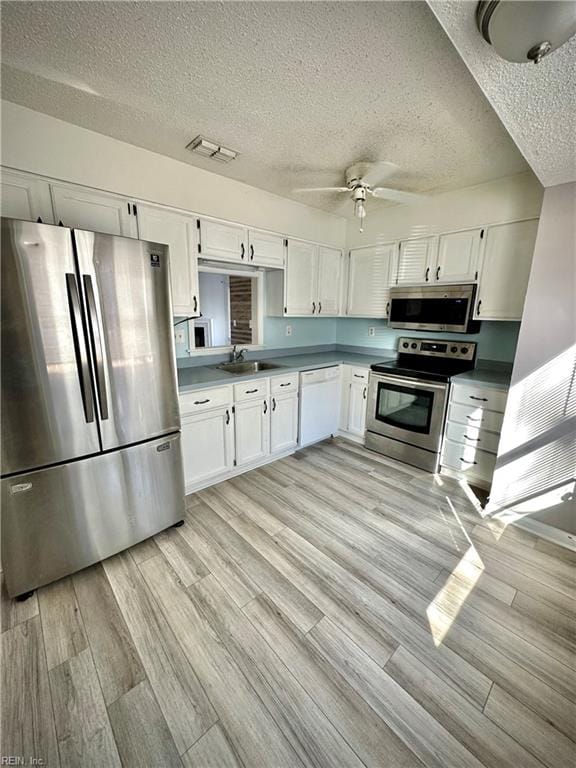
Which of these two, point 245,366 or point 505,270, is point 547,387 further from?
point 245,366

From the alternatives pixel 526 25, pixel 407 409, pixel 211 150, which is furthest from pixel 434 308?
pixel 211 150

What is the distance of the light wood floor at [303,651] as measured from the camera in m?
1.11

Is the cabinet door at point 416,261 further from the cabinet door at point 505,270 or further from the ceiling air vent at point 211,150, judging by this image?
the ceiling air vent at point 211,150

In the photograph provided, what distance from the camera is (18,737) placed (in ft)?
3.64

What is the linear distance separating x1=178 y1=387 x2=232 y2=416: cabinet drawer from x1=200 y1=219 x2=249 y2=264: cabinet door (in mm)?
1125

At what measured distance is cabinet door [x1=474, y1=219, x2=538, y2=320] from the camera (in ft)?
8.19

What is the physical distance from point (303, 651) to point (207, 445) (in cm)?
153

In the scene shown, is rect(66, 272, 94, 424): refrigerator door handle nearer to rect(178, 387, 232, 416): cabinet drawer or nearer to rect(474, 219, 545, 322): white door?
rect(178, 387, 232, 416): cabinet drawer

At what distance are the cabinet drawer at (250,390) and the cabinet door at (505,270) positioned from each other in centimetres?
202

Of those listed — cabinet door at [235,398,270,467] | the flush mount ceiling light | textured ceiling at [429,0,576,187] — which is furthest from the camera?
cabinet door at [235,398,270,467]

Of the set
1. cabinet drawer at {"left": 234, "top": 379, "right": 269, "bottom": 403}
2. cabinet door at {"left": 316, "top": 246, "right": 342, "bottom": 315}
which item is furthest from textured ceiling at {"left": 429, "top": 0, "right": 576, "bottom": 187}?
cabinet drawer at {"left": 234, "top": 379, "right": 269, "bottom": 403}

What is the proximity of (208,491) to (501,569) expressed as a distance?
6.97ft

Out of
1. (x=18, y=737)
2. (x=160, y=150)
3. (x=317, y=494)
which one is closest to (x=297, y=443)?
(x=317, y=494)

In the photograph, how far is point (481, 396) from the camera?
8.52ft
